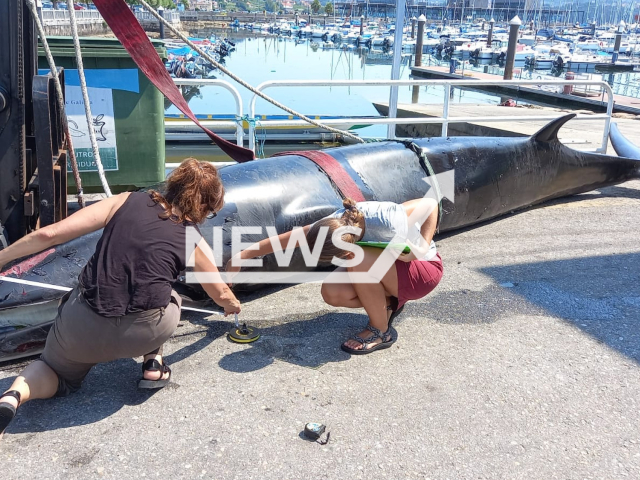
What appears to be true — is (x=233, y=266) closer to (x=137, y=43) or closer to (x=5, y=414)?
(x=5, y=414)

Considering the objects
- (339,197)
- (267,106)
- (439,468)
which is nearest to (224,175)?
(339,197)

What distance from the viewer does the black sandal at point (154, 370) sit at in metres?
3.22

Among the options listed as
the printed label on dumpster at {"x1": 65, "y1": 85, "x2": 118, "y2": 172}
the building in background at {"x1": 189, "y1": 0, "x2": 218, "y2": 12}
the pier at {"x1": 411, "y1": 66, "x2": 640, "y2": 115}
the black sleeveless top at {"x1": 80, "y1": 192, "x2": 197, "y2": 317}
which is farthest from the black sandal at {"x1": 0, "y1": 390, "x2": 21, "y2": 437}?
the building in background at {"x1": 189, "y1": 0, "x2": 218, "y2": 12}

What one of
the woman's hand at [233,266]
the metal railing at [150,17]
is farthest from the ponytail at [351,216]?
the metal railing at [150,17]

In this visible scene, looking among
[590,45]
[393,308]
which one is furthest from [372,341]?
[590,45]

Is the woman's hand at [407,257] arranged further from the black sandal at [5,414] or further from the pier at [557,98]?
the pier at [557,98]

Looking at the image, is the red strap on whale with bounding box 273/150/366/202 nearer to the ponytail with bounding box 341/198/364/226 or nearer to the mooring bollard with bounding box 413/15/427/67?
the ponytail with bounding box 341/198/364/226

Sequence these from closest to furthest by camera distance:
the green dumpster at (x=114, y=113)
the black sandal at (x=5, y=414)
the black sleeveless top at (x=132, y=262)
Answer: the black sandal at (x=5, y=414), the black sleeveless top at (x=132, y=262), the green dumpster at (x=114, y=113)

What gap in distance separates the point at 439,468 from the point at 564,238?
3762 millimetres

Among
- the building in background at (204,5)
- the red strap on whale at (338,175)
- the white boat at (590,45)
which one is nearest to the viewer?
the red strap on whale at (338,175)

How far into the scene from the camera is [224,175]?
4.54 metres

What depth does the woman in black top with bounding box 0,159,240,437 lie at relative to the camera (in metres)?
2.89

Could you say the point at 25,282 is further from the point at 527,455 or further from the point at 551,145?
the point at 551,145

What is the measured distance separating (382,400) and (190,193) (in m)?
1.45
